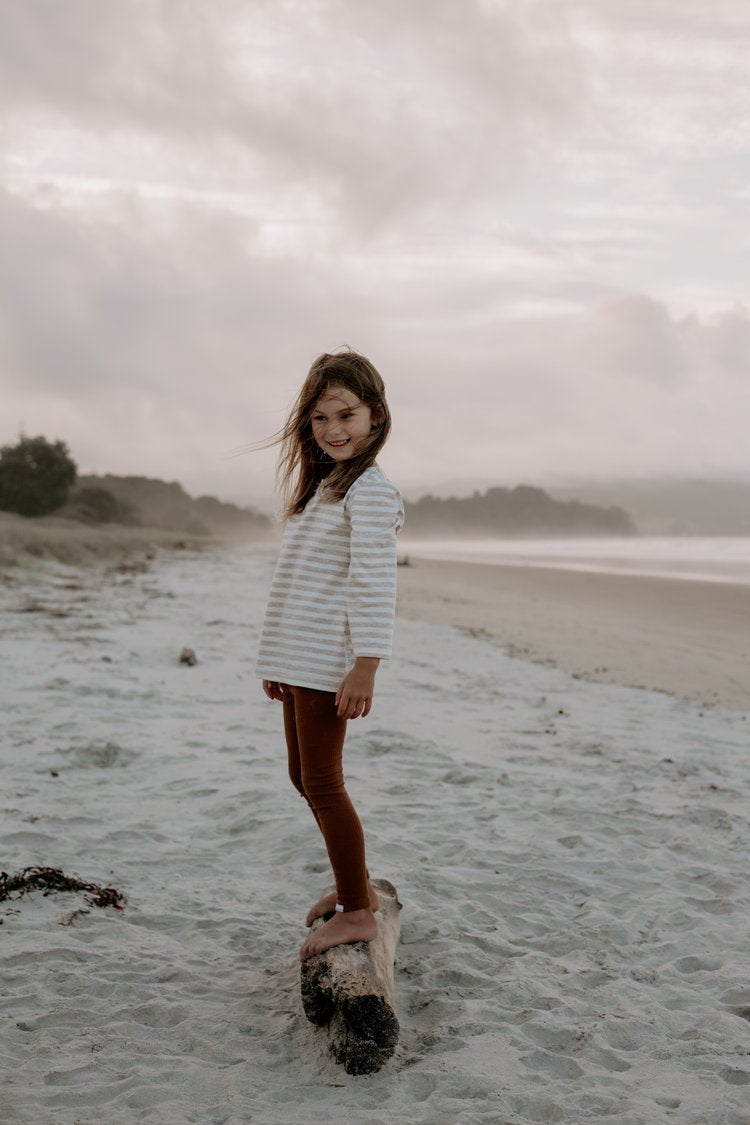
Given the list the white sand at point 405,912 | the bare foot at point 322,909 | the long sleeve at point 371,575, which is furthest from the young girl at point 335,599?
the white sand at point 405,912

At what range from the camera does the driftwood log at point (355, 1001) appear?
2605 millimetres

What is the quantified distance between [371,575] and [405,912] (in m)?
1.65

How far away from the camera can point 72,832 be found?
412 centimetres

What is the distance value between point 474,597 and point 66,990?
16157 millimetres

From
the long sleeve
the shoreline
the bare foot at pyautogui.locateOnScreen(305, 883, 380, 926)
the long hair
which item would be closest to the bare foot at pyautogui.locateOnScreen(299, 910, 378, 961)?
the bare foot at pyautogui.locateOnScreen(305, 883, 380, 926)

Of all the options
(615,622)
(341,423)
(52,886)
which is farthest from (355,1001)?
(615,622)

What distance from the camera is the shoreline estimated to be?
9.37 metres

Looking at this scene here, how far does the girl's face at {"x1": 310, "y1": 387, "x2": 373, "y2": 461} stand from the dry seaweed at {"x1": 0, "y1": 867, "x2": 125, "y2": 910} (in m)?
2.00

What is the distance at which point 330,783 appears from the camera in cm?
283

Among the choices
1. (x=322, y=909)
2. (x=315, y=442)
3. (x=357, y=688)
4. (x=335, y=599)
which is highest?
(x=315, y=442)

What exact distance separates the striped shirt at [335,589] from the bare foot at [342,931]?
84cm

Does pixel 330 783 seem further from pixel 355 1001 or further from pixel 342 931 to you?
pixel 355 1001

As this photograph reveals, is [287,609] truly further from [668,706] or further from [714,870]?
[668,706]

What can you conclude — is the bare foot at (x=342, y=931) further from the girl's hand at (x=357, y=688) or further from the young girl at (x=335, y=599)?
the girl's hand at (x=357, y=688)
